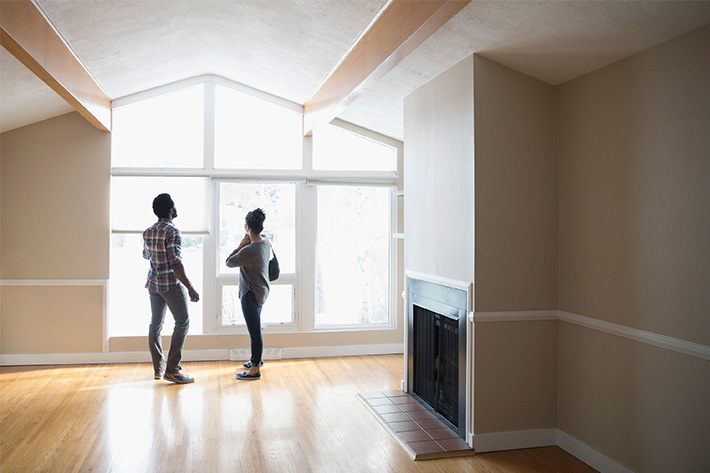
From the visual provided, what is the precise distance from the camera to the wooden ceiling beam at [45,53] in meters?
2.85

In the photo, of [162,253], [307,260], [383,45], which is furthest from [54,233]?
[383,45]

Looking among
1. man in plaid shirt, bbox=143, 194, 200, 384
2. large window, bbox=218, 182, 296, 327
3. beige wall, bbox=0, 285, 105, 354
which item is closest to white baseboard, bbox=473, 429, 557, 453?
man in plaid shirt, bbox=143, 194, 200, 384

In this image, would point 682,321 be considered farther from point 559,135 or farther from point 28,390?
point 28,390

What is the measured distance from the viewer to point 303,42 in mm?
4199

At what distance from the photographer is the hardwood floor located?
3141 mm

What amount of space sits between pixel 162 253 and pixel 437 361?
2.34 metres

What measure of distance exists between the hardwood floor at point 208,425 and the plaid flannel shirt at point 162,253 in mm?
848

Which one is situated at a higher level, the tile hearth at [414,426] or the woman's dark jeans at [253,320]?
the woman's dark jeans at [253,320]

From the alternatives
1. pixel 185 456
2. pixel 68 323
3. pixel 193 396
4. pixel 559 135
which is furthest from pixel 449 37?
pixel 68 323

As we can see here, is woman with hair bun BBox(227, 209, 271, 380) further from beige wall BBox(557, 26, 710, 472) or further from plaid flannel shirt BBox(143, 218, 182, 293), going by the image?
beige wall BBox(557, 26, 710, 472)

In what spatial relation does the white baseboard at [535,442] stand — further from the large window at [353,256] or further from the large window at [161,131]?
the large window at [161,131]

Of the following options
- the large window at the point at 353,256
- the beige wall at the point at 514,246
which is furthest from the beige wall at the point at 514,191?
the large window at the point at 353,256

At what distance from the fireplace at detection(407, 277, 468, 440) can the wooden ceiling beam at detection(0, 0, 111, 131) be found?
2.76 metres

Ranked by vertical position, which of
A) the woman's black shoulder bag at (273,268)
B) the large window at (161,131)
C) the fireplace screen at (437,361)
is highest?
the large window at (161,131)
